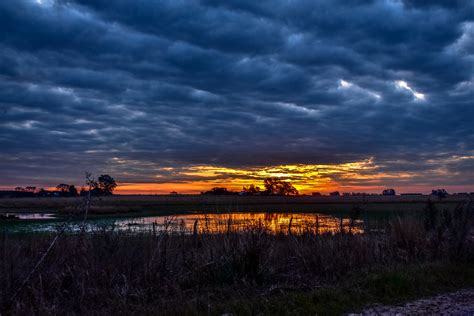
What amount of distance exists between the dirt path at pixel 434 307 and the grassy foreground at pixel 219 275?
39cm

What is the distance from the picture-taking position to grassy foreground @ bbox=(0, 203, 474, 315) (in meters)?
8.13

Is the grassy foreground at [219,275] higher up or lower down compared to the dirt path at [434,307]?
higher up

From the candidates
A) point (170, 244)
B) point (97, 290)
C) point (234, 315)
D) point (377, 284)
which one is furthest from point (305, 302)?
point (170, 244)

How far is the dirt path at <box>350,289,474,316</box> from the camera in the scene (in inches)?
314

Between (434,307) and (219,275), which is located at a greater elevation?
(219,275)

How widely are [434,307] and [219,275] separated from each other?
4633mm

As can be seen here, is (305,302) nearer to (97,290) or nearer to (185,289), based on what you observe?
(185,289)

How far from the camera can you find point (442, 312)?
26.4 ft

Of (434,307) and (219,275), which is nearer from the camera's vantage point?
Result: (434,307)

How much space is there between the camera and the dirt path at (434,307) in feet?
26.2

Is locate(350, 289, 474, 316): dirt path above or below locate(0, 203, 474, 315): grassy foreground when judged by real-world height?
below

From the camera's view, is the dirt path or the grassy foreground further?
the grassy foreground

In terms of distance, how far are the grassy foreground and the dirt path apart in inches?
15.3

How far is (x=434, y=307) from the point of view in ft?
27.6
